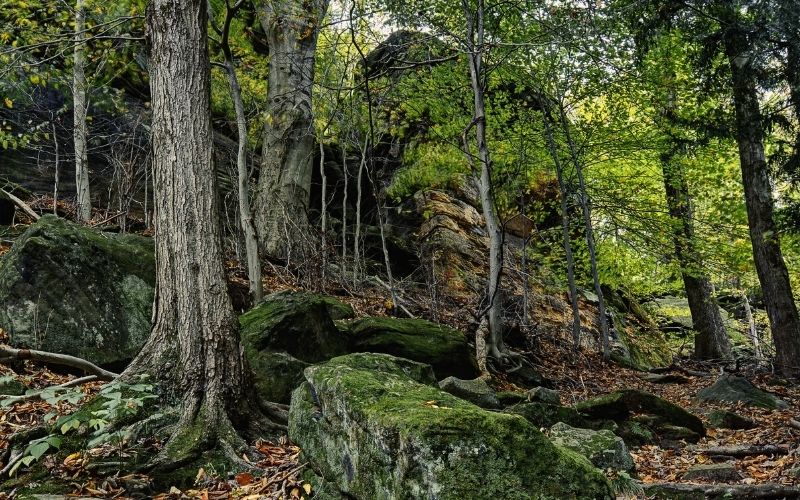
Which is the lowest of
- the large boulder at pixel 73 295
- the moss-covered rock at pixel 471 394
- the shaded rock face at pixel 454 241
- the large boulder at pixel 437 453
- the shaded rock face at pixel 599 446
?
the shaded rock face at pixel 599 446

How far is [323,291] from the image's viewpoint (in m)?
10.4

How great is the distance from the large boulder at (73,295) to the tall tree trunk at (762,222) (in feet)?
32.6

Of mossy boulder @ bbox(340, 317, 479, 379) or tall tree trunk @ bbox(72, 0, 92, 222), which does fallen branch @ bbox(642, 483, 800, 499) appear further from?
tall tree trunk @ bbox(72, 0, 92, 222)

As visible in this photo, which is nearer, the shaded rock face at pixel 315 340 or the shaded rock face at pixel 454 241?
the shaded rock face at pixel 315 340

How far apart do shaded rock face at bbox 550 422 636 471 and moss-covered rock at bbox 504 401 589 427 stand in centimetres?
76

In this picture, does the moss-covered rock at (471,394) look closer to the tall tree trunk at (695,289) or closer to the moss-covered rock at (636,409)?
the moss-covered rock at (636,409)

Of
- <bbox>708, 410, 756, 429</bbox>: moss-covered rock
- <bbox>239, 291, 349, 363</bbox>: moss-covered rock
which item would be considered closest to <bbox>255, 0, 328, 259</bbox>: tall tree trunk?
<bbox>239, 291, 349, 363</bbox>: moss-covered rock

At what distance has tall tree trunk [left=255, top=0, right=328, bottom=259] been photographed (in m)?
11.0

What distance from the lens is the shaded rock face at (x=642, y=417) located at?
21.1 ft

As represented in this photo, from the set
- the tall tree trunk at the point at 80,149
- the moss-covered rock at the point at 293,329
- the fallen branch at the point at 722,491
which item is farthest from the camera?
the tall tree trunk at the point at 80,149

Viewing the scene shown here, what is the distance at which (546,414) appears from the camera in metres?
6.03

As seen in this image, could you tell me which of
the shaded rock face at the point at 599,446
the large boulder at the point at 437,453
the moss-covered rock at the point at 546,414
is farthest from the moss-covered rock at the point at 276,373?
the shaded rock face at the point at 599,446

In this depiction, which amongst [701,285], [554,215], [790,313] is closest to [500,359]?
[790,313]

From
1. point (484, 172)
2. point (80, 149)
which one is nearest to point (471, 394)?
point (484, 172)
